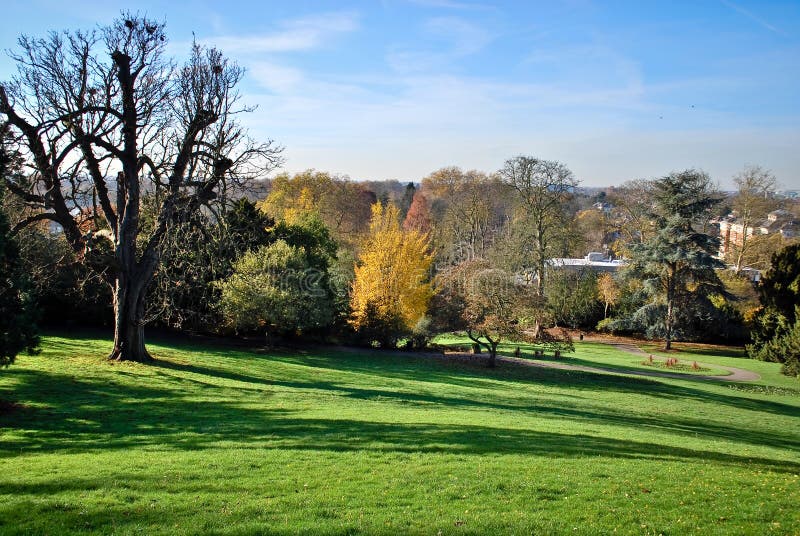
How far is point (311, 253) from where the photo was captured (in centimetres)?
3672

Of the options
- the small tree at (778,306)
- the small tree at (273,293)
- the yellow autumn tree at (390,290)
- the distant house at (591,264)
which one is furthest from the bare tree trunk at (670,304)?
the small tree at (273,293)

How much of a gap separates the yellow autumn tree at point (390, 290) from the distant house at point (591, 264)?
758 inches

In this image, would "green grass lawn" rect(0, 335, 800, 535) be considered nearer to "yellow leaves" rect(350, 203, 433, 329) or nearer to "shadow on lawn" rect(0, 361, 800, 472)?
"shadow on lawn" rect(0, 361, 800, 472)

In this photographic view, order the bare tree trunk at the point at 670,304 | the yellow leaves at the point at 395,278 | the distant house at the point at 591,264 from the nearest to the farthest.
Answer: the yellow leaves at the point at 395,278
the bare tree trunk at the point at 670,304
the distant house at the point at 591,264

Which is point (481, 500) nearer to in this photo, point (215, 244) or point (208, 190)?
point (215, 244)

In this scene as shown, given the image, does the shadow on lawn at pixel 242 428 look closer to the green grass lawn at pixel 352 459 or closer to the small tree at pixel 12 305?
the green grass lawn at pixel 352 459

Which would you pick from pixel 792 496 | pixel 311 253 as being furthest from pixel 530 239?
pixel 792 496

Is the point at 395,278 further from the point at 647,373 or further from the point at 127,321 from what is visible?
the point at 127,321

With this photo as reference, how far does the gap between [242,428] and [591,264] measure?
200 ft

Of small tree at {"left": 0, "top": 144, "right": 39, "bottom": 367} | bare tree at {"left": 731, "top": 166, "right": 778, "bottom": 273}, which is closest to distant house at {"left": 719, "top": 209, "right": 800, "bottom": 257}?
bare tree at {"left": 731, "top": 166, "right": 778, "bottom": 273}

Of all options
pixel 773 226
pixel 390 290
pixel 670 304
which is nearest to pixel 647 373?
pixel 670 304

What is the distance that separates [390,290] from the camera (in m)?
36.8

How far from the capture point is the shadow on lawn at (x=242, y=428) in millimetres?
11031

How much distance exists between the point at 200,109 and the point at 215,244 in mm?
5139
